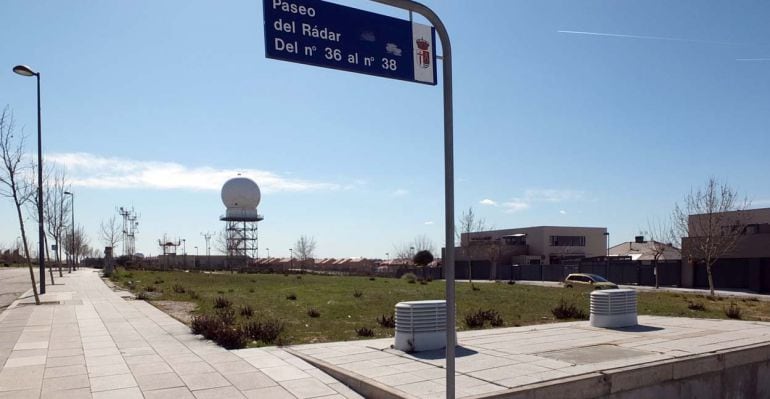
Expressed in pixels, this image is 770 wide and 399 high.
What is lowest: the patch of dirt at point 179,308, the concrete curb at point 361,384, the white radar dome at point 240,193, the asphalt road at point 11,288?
the asphalt road at point 11,288

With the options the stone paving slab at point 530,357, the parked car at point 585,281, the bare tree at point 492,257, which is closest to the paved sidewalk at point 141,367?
the stone paving slab at point 530,357

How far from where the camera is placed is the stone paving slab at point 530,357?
21.7 ft

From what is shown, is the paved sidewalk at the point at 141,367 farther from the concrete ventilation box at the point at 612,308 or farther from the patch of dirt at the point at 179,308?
the concrete ventilation box at the point at 612,308

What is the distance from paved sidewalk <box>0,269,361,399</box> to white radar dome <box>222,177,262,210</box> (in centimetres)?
6094

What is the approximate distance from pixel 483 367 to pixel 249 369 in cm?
307

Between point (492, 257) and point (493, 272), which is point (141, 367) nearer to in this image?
point (492, 257)

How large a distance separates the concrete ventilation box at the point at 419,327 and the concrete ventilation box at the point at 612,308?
14.1ft

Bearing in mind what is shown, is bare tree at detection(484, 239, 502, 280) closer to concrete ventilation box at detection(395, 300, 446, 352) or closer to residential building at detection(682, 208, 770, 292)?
residential building at detection(682, 208, 770, 292)

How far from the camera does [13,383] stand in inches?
279

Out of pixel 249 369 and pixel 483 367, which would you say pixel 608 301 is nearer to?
pixel 483 367

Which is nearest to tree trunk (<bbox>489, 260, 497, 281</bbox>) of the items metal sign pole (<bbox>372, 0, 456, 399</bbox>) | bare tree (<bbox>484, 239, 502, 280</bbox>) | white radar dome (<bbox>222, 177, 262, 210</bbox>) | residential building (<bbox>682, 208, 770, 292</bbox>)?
bare tree (<bbox>484, 239, 502, 280</bbox>)

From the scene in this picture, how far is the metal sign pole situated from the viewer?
4914 millimetres

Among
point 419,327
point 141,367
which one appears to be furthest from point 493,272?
point 141,367

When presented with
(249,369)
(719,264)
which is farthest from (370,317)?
(719,264)
